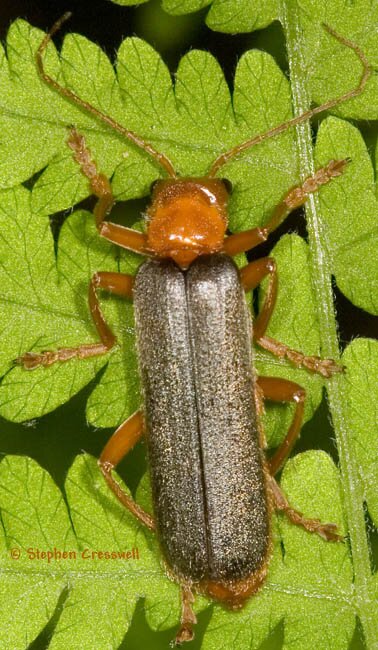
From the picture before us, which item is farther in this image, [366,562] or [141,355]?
[141,355]

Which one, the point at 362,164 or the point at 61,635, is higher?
the point at 362,164

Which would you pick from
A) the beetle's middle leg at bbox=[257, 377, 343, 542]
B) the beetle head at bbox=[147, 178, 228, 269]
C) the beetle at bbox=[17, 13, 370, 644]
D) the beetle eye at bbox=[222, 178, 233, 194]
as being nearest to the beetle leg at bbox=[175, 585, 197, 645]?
the beetle at bbox=[17, 13, 370, 644]

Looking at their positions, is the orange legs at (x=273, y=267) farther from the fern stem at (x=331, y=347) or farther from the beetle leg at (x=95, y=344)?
the beetle leg at (x=95, y=344)

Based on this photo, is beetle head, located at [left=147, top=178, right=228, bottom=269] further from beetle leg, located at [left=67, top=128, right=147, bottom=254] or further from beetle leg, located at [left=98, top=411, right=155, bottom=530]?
beetle leg, located at [left=98, top=411, right=155, bottom=530]

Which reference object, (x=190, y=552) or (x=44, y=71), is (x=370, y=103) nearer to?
(x=44, y=71)

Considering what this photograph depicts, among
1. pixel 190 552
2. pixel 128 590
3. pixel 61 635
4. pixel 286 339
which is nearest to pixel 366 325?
pixel 286 339

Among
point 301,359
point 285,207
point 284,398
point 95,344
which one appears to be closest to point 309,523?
point 284,398

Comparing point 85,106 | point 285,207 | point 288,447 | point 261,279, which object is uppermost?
point 85,106

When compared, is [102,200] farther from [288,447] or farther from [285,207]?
[288,447]
